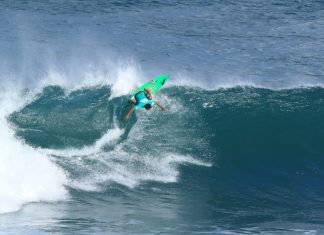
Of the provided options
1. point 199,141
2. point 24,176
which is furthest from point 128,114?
point 24,176

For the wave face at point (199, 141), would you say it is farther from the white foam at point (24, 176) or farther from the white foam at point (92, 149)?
the white foam at point (24, 176)

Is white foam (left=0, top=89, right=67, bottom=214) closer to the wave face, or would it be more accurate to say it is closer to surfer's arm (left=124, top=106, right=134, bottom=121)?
the wave face

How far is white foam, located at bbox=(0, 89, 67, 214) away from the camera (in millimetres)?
18547

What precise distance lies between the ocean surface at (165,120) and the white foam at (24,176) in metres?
0.04

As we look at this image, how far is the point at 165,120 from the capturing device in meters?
22.7

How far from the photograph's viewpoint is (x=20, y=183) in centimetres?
1900

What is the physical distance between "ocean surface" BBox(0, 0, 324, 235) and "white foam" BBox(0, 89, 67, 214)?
43 millimetres

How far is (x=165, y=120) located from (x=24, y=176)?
584 cm

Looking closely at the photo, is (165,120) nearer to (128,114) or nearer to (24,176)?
(128,114)

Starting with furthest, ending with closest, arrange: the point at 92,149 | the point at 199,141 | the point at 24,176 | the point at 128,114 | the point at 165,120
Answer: the point at 165,120 < the point at 199,141 < the point at 128,114 < the point at 92,149 < the point at 24,176

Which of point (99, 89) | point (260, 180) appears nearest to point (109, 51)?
Answer: point (99, 89)

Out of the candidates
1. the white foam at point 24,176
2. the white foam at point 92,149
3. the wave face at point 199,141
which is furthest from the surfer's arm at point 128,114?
the white foam at point 24,176

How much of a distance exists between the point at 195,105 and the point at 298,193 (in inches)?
228

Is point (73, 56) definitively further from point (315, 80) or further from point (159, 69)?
point (315, 80)
